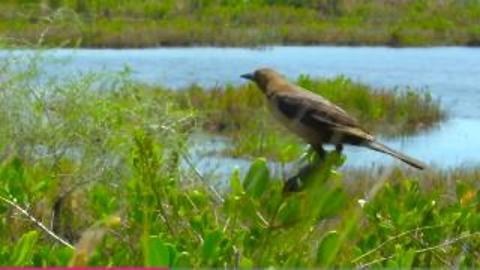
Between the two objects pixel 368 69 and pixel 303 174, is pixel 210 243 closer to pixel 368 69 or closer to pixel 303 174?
pixel 303 174

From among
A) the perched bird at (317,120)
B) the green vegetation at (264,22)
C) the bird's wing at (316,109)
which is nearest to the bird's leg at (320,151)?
the perched bird at (317,120)

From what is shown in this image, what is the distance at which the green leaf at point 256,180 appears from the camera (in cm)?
192

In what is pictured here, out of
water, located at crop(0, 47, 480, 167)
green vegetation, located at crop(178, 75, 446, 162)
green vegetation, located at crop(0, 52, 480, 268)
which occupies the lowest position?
water, located at crop(0, 47, 480, 167)

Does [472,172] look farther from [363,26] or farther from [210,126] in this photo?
[363,26]

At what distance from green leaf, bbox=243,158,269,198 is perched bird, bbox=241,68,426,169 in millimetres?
652

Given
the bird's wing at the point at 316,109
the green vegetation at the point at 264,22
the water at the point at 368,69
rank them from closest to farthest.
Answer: the bird's wing at the point at 316,109, the water at the point at 368,69, the green vegetation at the point at 264,22

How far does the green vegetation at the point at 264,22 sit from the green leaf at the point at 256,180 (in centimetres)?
2105

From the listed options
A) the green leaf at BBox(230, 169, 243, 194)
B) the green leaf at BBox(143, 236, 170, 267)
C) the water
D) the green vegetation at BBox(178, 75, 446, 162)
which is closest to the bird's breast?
the green leaf at BBox(230, 169, 243, 194)

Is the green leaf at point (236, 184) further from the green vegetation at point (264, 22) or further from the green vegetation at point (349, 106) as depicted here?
the green vegetation at point (264, 22)

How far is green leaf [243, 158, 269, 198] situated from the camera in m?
1.92

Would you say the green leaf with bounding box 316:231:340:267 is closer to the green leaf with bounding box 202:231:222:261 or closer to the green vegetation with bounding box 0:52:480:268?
the green vegetation with bounding box 0:52:480:268

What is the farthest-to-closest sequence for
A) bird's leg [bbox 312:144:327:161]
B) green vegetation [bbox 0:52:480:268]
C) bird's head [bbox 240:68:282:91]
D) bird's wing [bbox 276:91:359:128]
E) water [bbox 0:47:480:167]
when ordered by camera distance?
water [bbox 0:47:480:167] < bird's head [bbox 240:68:282:91] < bird's wing [bbox 276:91:359:128] < bird's leg [bbox 312:144:327:161] < green vegetation [bbox 0:52:480:268]

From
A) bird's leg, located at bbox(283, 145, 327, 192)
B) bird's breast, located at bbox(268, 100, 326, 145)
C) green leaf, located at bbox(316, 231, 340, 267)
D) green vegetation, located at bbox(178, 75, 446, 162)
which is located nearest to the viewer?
green leaf, located at bbox(316, 231, 340, 267)

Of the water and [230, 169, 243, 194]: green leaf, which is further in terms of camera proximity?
the water
